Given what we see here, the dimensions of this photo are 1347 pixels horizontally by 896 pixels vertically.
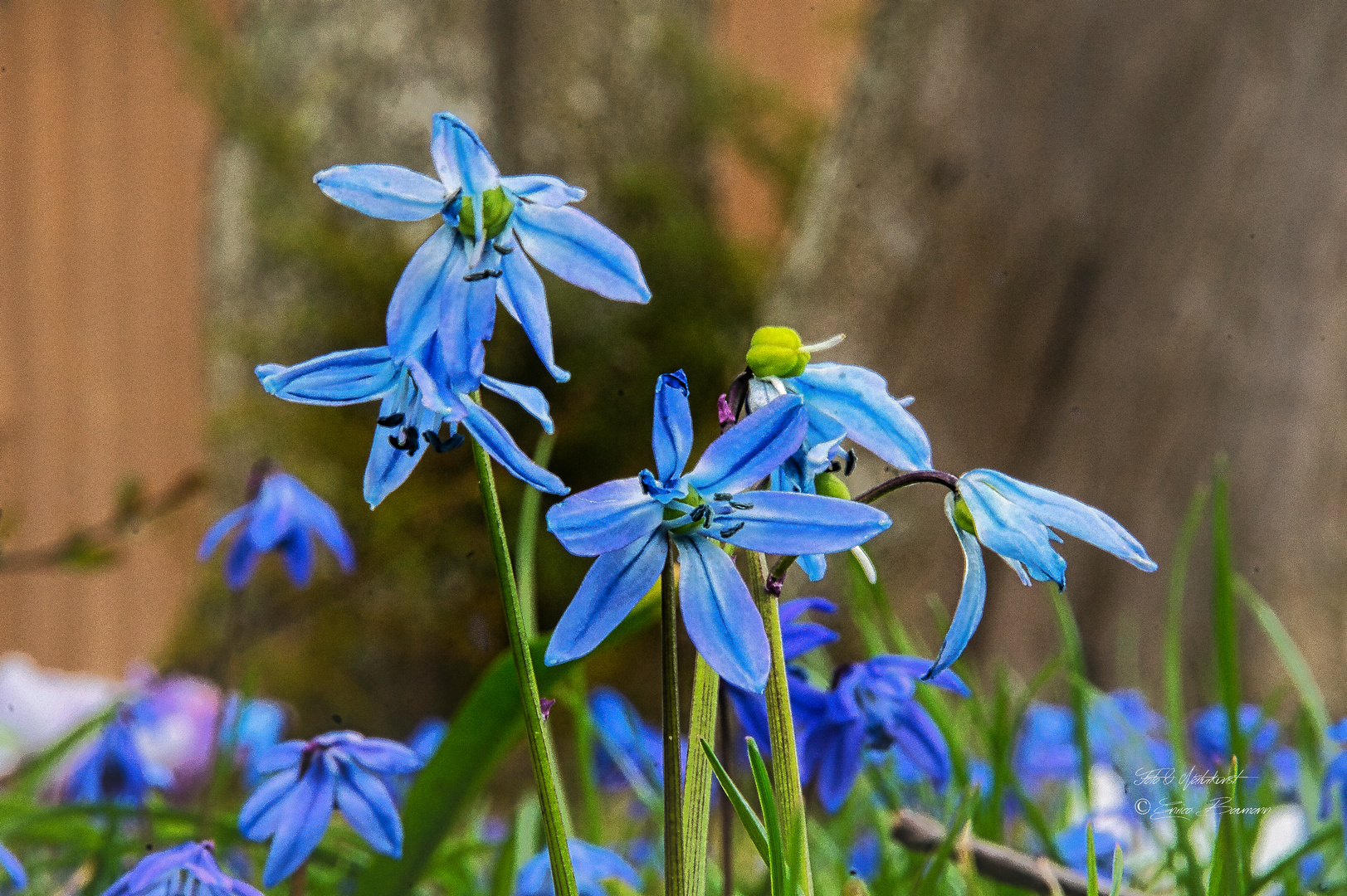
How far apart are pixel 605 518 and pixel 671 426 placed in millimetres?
28

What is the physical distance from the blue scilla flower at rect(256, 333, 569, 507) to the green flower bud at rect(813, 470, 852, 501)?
2.9 inches

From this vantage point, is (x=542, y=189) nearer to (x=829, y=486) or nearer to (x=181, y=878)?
(x=829, y=486)

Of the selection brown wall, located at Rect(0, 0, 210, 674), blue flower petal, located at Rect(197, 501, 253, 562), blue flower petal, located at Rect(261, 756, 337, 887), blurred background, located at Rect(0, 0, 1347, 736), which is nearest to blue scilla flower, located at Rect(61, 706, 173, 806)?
blue flower petal, located at Rect(197, 501, 253, 562)

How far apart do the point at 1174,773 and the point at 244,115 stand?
268 cm

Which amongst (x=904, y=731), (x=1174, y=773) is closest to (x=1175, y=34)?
(x=1174, y=773)

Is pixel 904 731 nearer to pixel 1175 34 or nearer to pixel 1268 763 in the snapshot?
pixel 1268 763

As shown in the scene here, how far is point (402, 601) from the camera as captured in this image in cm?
259

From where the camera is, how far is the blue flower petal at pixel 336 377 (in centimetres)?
27

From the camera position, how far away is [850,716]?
0.39 m

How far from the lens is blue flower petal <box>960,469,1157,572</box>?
26 cm

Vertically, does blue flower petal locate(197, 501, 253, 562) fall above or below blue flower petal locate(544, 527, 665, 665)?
above

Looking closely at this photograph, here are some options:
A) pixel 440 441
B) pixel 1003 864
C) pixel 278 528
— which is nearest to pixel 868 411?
pixel 440 441

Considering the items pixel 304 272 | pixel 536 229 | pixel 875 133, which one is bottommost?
pixel 536 229

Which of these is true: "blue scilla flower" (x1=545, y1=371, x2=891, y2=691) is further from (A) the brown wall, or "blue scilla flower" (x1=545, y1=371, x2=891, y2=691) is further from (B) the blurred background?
(A) the brown wall
